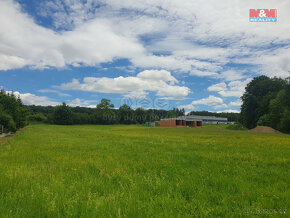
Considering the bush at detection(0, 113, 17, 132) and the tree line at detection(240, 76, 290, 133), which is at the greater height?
the tree line at detection(240, 76, 290, 133)

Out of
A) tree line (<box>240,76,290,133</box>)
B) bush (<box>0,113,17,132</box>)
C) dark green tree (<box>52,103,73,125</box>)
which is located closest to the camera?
bush (<box>0,113,17,132</box>)

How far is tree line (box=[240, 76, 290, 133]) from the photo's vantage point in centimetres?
4855

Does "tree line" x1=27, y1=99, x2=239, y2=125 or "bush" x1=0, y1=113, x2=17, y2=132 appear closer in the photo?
"bush" x1=0, y1=113, x2=17, y2=132

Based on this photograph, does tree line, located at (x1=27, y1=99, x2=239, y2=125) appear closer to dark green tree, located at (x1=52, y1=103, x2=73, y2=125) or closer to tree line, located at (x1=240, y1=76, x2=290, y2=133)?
dark green tree, located at (x1=52, y1=103, x2=73, y2=125)

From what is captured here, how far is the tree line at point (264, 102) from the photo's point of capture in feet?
159

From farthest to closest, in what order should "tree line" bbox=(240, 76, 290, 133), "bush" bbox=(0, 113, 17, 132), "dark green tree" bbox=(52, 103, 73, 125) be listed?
"dark green tree" bbox=(52, 103, 73, 125) → "tree line" bbox=(240, 76, 290, 133) → "bush" bbox=(0, 113, 17, 132)

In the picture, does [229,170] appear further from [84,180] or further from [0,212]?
[0,212]

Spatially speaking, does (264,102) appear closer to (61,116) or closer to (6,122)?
(6,122)

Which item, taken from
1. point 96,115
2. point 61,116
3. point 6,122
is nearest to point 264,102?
point 6,122

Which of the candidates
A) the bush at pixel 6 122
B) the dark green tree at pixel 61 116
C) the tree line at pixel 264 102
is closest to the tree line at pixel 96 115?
the dark green tree at pixel 61 116

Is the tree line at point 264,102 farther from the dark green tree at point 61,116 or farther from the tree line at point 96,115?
the dark green tree at point 61,116

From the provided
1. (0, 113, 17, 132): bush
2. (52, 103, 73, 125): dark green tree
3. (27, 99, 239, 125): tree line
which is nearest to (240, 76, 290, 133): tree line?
(0, 113, 17, 132): bush

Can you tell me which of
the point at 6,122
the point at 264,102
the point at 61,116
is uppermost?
the point at 264,102

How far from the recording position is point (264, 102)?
2265 inches
